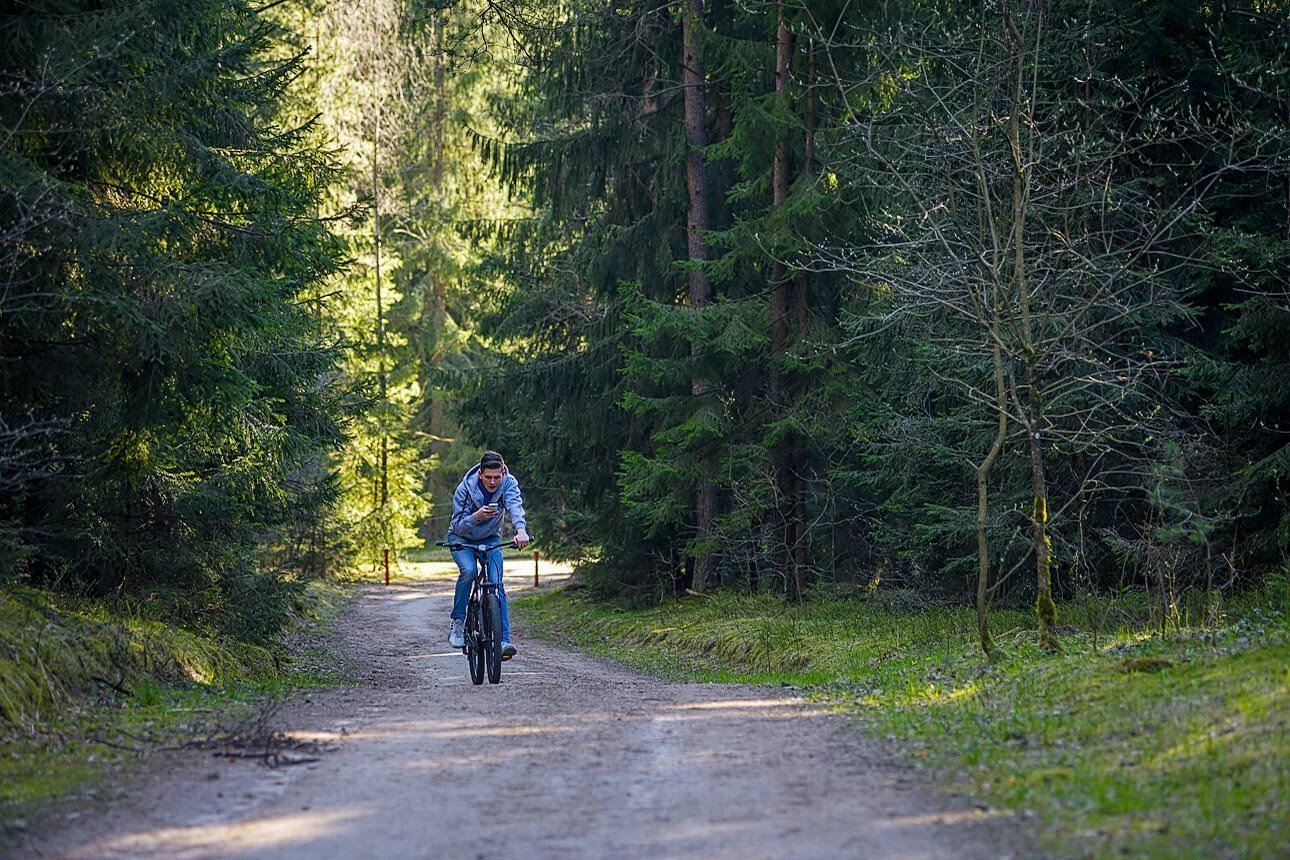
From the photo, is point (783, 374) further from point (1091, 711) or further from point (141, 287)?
point (1091, 711)

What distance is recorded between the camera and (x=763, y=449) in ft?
61.5

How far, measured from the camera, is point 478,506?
12258mm

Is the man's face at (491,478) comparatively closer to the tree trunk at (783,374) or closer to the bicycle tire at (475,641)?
the bicycle tire at (475,641)

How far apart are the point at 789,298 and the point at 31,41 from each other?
12111 millimetres

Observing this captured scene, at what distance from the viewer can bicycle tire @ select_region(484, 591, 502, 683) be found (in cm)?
1213

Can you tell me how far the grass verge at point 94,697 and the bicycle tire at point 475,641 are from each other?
6.03 feet

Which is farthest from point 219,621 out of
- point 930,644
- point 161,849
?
point 161,849

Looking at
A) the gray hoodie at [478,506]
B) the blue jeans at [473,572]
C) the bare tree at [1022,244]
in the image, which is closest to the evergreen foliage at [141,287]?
the gray hoodie at [478,506]

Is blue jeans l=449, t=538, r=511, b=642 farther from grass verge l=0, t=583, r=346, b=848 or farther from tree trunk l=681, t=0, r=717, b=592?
tree trunk l=681, t=0, r=717, b=592

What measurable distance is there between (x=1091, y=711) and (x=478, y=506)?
623cm

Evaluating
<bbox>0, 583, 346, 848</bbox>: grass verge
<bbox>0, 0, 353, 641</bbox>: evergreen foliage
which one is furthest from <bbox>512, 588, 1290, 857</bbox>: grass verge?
<bbox>0, 0, 353, 641</bbox>: evergreen foliage

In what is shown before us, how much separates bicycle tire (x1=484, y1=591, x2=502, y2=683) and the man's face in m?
Result: 1.03

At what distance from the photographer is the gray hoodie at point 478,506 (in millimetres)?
12086

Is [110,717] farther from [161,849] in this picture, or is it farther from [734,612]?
[734,612]
